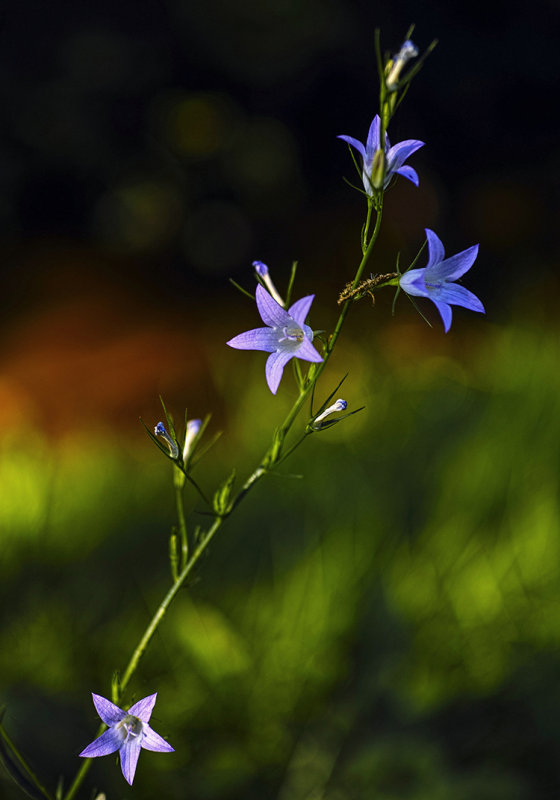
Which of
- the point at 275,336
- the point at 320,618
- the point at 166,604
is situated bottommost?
the point at 320,618

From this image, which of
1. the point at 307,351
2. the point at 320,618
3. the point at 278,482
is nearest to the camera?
the point at 307,351

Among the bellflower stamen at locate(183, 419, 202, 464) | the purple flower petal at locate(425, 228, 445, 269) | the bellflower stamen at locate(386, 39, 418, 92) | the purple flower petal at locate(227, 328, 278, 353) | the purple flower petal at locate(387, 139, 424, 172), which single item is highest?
the bellflower stamen at locate(386, 39, 418, 92)

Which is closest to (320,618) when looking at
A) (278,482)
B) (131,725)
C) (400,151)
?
(278,482)

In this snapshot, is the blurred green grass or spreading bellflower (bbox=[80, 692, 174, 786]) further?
the blurred green grass

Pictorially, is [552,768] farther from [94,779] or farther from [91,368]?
[91,368]

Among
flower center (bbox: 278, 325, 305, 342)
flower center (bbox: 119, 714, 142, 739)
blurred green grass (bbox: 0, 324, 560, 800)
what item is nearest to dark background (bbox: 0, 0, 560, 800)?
blurred green grass (bbox: 0, 324, 560, 800)

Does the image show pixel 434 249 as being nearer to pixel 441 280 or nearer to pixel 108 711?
pixel 441 280

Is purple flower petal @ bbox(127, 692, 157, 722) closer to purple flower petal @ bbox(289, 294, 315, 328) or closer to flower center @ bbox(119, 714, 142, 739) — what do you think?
flower center @ bbox(119, 714, 142, 739)
